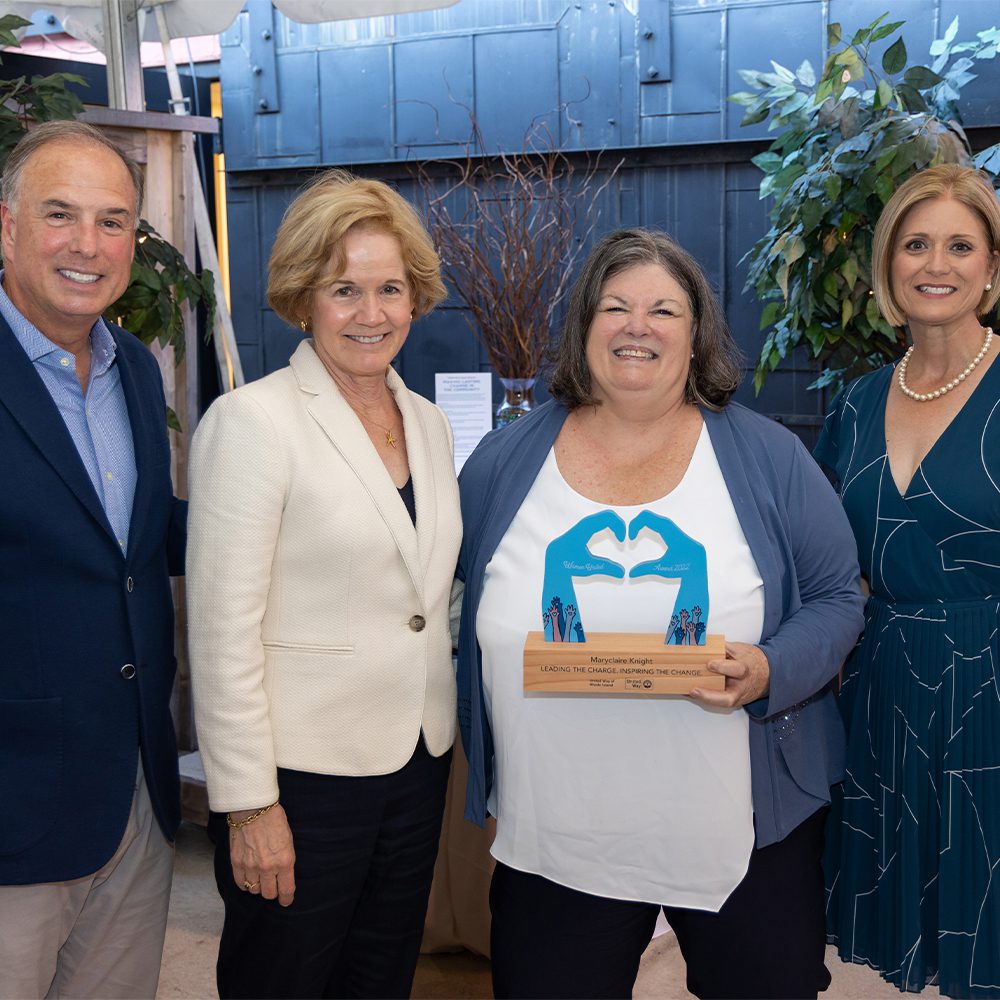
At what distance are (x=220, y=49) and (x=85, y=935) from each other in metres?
4.49

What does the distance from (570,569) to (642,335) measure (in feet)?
1.31

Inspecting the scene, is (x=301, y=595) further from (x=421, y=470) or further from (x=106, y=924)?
(x=106, y=924)

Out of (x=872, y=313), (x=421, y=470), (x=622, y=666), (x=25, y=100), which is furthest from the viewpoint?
(x=872, y=313)

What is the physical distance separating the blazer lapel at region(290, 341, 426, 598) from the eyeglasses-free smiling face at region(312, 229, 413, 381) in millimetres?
57

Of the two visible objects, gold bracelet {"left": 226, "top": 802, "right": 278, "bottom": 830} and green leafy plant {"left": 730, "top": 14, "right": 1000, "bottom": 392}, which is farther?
green leafy plant {"left": 730, "top": 14, "right": 1000, "bottom": 392}

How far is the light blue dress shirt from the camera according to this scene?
1.58m

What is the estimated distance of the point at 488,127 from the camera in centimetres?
474

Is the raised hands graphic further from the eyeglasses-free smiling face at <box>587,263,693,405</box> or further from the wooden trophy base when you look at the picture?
the eyeglasses-free smiling face at <box>587,263,693,405</box>

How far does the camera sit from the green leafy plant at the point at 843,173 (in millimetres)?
2828

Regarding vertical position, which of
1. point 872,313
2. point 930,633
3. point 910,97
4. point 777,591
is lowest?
point 930,633

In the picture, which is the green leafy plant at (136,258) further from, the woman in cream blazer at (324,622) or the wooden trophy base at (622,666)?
the wooden trophy base at (622,666)

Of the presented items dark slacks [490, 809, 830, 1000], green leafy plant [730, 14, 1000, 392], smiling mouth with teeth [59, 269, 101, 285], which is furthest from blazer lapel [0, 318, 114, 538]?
green leafy plant [730, 14, 1000, 392]

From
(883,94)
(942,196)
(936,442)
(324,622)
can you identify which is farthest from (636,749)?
(883,94)

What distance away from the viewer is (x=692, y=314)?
1.76 m
